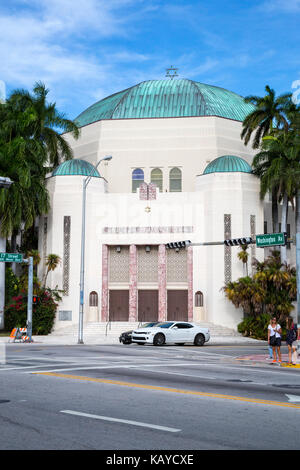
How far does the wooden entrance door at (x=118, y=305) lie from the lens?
49.5m

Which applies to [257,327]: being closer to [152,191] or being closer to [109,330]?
[109,330]

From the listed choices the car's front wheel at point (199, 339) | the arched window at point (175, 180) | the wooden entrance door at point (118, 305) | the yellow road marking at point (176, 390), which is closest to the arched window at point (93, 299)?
the wooden entrance door at point (118, 305)

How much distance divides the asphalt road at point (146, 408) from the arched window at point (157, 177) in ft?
125

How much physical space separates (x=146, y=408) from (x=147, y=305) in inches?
1550

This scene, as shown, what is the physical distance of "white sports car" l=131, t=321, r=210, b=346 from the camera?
31094 millimetres

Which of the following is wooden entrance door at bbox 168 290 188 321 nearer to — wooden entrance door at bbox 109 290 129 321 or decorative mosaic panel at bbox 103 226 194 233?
wooden entrance door at bbox 109 290 129 321

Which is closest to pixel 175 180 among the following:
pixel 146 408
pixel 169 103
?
pixel 169 103

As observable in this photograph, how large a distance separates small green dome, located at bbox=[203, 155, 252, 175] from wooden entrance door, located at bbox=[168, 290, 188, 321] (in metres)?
10.7

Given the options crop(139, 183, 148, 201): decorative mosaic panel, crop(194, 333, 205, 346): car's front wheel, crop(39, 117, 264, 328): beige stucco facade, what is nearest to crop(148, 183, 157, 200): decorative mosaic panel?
crop(139, 183, 148, 201): decorative mosaic panel

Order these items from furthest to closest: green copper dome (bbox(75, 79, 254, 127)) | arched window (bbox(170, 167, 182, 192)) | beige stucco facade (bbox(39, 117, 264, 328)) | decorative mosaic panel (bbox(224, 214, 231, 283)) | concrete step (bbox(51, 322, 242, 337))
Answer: green copper dome (bbox(75, 79, 254, 127)) → arched window (bbox(170, 167, 182, 192)) → beige stucco facade (bbox(39, 117, 264, 328)) → decorative mosaic panel (bbox(224, 214, 231, 283)) → concrete step (bbox(51, 322, 242, 337))

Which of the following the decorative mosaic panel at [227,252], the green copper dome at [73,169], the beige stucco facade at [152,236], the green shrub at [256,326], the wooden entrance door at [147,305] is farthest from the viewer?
the green copper dome at [73,169]

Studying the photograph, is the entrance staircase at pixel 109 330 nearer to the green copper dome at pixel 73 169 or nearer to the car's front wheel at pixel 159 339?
the green copper dome at pixel 73 169

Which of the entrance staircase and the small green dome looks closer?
the entrance staircase

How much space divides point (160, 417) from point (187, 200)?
41.1 metres
